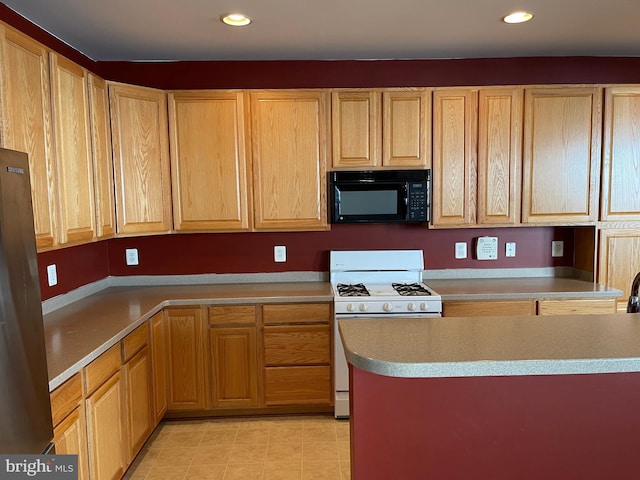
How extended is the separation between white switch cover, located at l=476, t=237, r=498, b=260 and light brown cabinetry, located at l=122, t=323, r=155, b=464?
2.42m

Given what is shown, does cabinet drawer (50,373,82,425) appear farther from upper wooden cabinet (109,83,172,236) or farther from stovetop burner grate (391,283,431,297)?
stovetop burner grate (391,283,431,297)

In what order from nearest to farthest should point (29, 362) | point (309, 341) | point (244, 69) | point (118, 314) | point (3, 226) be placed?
1. point (3, 226)
2. point (29, 362)
3. point (118, 314)
4. point (309, 341)
5. point (244, 69)

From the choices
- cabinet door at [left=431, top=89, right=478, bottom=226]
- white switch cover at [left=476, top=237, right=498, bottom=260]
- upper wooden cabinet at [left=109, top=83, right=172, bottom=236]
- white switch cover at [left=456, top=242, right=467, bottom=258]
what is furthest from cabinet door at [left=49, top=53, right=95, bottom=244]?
white switch cover at [left=476, top=237, right=498, bottom=260]

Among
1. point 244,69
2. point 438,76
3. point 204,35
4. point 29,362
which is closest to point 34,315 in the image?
point 29,362

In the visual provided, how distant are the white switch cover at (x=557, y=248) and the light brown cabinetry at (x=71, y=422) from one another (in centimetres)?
327

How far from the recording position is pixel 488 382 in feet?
4.65

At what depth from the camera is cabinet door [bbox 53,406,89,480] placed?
1.67m

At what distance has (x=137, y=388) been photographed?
8.05ft

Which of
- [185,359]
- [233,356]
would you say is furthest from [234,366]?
[185,359]

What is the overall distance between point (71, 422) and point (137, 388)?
2.29 ft

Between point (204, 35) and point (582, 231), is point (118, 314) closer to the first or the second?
point (204, 35)

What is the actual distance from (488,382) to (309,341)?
5.40 feet

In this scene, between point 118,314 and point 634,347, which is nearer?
point 634,347

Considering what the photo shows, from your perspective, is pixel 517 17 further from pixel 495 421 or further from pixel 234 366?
pixel 234 366
